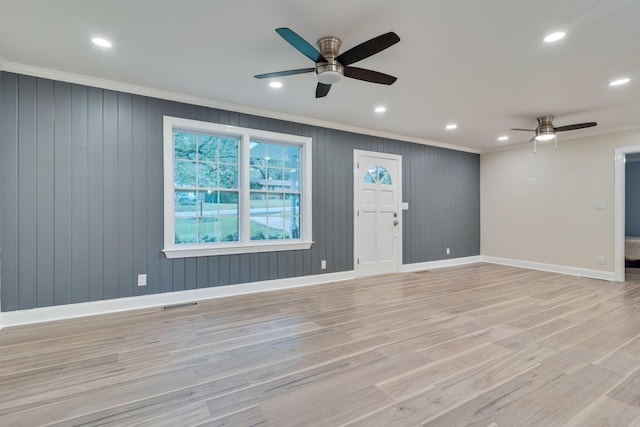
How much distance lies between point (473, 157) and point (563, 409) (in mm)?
5999

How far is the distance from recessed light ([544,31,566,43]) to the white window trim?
3.04 metres

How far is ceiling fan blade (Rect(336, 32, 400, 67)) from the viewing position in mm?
2031

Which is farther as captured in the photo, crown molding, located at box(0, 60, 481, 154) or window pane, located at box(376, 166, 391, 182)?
window pane, located at box(376, 166, 391, 182)

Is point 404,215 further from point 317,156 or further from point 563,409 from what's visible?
point 563,409

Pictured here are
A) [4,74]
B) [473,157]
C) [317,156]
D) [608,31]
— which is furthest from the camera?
[473,157]

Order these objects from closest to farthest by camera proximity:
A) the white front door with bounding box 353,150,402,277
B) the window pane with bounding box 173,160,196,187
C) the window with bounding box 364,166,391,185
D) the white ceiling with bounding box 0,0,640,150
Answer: the white ceiling with bounding box 0,0,640,150 < the window pane with bounding box 173,160,196,187 < the white front door with bounding box 353,150,402,277 < the window with bounding box 364,166,391,185

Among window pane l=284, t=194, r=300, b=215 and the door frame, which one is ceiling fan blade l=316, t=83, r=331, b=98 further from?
the door frame

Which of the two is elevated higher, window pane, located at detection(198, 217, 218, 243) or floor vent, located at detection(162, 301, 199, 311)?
window pane, located at detection(198, 217, 218, 243)

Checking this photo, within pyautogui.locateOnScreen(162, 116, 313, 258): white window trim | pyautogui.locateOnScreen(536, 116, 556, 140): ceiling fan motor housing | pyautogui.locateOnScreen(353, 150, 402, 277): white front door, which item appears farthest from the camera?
pyautogui.locateOnScreen(353, 150, 402, 277): white front door

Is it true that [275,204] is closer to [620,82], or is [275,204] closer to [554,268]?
[620,82]

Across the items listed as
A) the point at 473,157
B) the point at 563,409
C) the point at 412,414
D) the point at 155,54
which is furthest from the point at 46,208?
the point at 473,157

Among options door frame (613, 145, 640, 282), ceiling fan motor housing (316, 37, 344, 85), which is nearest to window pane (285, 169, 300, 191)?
ceiling fan motor housing (316, 37, 344, 85)

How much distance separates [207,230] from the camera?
402 cm

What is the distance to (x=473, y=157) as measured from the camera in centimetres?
679
